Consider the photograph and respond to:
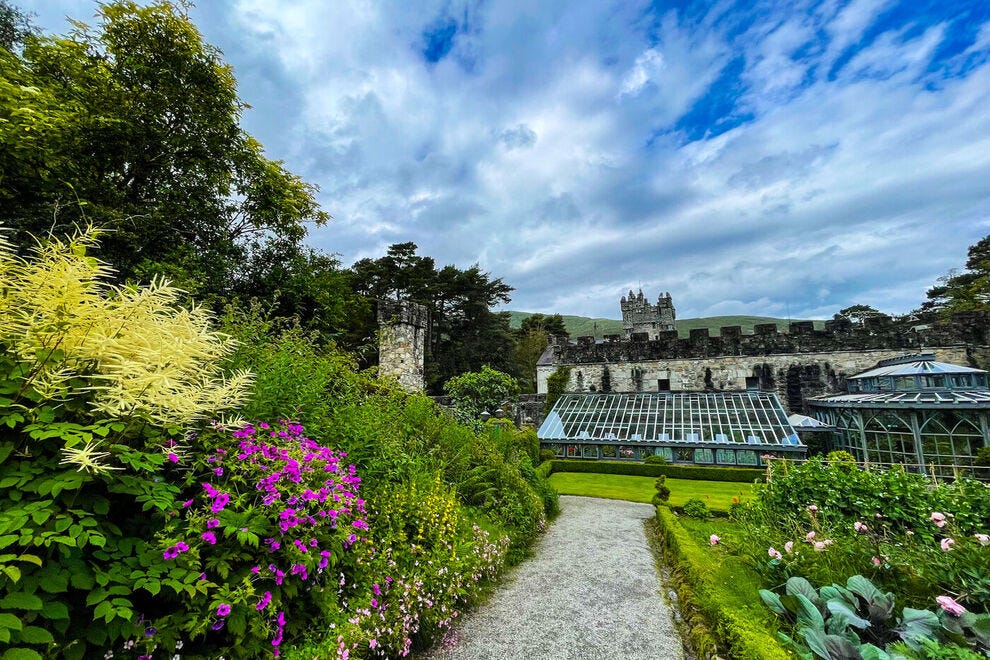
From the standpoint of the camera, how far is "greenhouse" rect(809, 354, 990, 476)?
10.4 meters

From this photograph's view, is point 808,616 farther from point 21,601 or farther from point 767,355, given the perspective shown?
point 767,355

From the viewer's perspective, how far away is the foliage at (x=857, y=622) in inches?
116

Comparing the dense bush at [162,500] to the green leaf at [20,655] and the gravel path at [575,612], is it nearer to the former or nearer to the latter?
the green leaf at [20,655]

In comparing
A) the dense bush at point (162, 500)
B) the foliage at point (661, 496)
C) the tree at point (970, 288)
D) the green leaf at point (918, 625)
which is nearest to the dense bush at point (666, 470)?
the foliage at point (661, 496)

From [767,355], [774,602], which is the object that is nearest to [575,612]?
[774,602]

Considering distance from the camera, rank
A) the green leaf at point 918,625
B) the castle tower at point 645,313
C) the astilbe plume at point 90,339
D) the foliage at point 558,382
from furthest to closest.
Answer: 1. the castle tower at point 645,313
2. the foliage at point 558,382
3. the green leaf at point 918,625
4. the astilbe plume at point 90,339

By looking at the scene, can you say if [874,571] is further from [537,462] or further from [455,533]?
[537,462]

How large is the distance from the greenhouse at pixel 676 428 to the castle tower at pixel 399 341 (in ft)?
30.6

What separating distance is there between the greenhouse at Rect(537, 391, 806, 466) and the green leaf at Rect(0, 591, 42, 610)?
15.3 meters

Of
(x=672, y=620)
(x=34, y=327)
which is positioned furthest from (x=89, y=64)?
(x=672, y=620)

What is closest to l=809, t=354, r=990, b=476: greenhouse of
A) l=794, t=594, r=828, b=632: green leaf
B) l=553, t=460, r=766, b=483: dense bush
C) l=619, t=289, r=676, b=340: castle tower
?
l=553, t=460, r=766, b=483: dense bush

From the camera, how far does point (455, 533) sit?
4852 mm

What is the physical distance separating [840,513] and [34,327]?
A: 7685 millimetres

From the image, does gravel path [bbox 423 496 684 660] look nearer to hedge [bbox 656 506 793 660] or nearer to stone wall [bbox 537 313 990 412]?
hedge [bbox 656 506 793 660]
